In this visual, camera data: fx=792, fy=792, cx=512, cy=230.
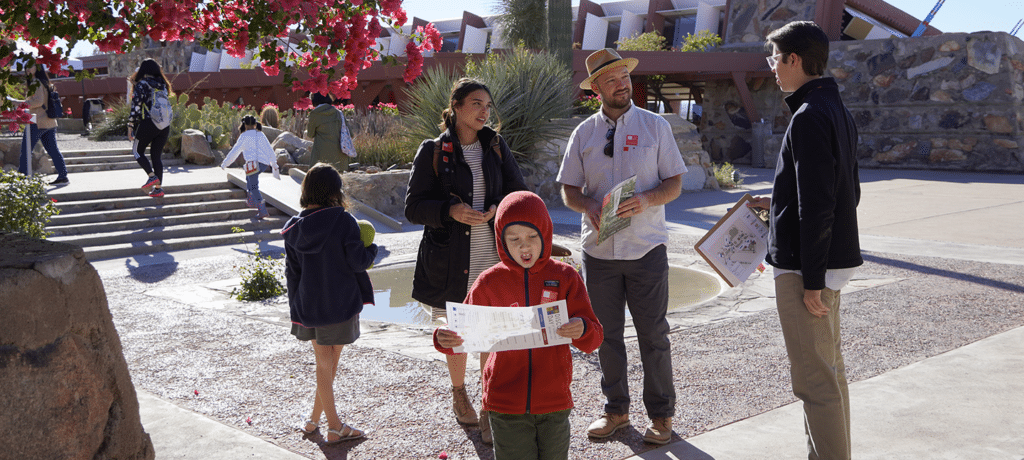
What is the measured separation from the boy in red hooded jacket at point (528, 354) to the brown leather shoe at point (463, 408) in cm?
114

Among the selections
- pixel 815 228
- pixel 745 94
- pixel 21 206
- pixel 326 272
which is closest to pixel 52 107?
pixel 21 206

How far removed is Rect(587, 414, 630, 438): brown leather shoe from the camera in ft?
11.8

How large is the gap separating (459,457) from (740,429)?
1294 mm

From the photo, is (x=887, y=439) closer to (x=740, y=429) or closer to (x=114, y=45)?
(x=740, y=429)

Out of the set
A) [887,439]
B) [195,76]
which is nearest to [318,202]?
[887,439]

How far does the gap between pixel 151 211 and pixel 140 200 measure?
0.38 m

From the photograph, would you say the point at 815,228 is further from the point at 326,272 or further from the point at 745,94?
the point at 745,94

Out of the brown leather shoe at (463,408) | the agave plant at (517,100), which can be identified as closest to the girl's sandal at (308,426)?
the brown leather shoe at (463,408)

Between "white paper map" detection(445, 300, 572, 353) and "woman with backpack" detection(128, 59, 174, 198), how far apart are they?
9.00 metres

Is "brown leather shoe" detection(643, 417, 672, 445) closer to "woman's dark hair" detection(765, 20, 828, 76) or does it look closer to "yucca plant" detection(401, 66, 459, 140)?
"woman's dark hair" detection(765, 20, 828, 76)

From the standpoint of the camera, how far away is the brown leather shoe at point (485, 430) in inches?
140

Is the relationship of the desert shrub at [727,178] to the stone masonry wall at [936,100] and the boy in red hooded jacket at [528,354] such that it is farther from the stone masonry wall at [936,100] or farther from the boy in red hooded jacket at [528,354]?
the boy in red hooded jacket at [528,354]

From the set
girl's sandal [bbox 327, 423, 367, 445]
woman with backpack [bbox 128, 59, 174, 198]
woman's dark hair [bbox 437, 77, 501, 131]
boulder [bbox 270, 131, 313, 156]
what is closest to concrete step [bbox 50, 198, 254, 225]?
woman with backpack [bbox 128, 59, 174, 198]

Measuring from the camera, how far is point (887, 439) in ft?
11.2
